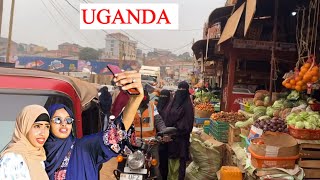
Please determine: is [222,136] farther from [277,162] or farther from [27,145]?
[27,145]

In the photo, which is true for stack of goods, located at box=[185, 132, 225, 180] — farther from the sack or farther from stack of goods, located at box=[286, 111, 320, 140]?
stack of goods, located at box=[286, 111, 320, 140]

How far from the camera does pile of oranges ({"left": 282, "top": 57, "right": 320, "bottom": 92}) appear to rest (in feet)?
14.8

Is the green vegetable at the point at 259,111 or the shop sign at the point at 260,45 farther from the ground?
the shop sign at the point at 260,45

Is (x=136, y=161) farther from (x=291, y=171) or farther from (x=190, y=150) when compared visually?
(x=190, y=150)

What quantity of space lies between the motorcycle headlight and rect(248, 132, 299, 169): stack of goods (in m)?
1.36

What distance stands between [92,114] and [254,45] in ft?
14.4

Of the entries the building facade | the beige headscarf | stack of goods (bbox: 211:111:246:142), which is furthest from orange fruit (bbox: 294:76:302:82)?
the building facade

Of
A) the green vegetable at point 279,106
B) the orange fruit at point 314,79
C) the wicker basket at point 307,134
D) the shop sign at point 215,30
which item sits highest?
the shop sign at point 215,30

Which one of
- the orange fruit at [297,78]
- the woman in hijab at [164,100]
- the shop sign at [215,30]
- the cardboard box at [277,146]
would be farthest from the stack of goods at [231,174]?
the shop sign at [215,30]

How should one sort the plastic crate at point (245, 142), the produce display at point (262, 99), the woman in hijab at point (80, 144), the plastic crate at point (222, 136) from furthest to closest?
the plastic crate at point (222, 136)
the produce display at point (262, 99)
the plastic crate at point (245, 142)
the woman in hijab at point (80, 144)

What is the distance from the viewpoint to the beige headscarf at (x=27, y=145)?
1.59 m

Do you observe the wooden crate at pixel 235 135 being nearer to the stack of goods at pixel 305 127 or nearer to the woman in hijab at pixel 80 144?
the stack of goods at pixel 305 127

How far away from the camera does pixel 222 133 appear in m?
7.06

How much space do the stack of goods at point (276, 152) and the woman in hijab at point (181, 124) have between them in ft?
5.72
